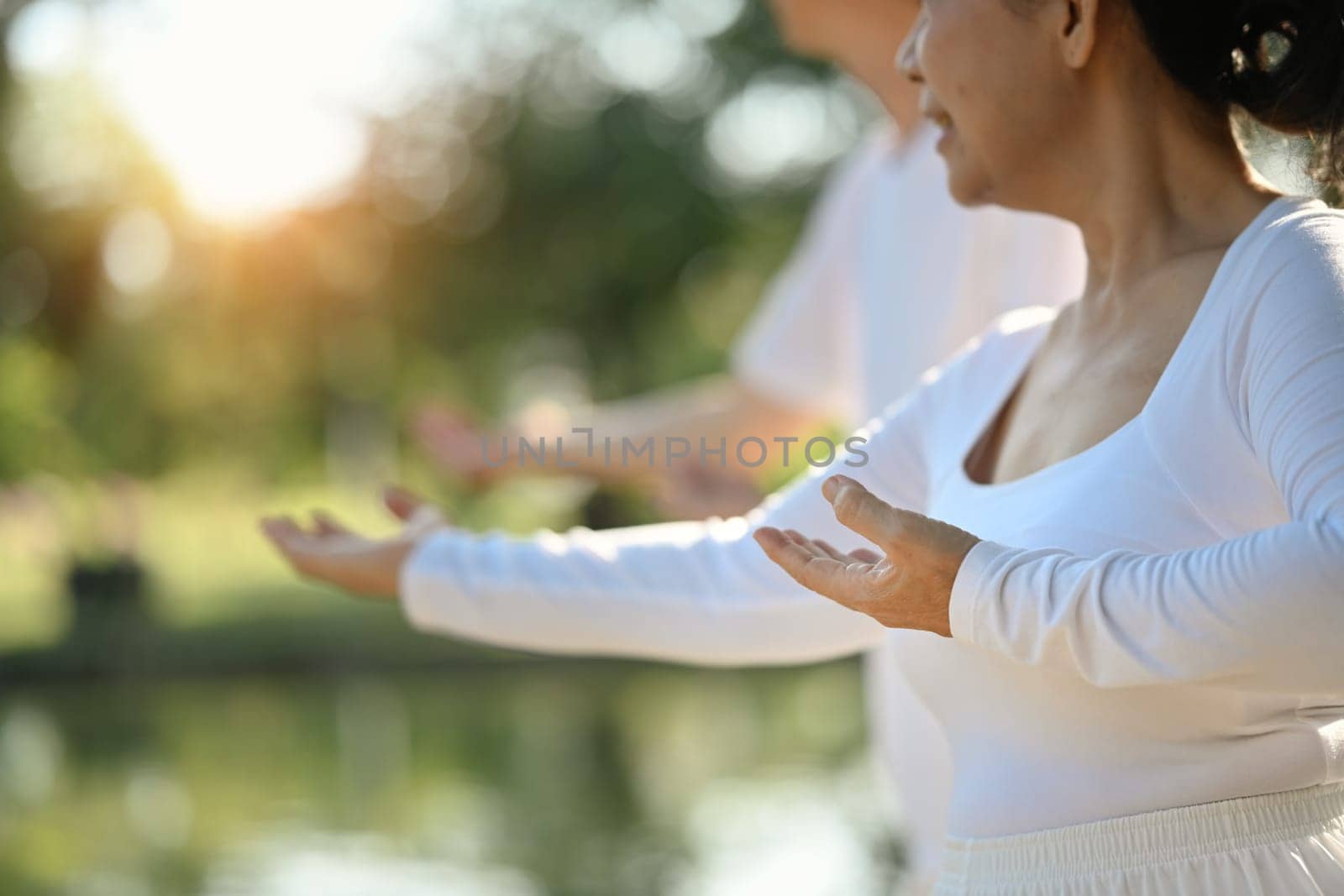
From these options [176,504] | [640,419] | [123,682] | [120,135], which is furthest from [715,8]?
[176,504]

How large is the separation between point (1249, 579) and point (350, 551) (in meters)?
0.87

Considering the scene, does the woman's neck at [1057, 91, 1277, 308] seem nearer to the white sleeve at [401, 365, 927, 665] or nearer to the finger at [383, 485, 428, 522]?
the white sleeve at [401, 365, 927, 665]

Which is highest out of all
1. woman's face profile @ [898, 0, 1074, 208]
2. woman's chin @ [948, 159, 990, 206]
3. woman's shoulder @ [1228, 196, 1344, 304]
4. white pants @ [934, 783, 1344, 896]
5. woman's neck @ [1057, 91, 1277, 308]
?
woman's face profile @ [898, 0, 1074, 208]

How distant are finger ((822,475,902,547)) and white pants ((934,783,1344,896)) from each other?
266mm

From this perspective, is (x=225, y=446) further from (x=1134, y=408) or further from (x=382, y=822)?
(x=1134, y=408)

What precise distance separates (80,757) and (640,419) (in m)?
5.08

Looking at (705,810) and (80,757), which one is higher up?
(80,757)

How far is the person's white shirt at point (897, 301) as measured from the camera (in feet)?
5.50

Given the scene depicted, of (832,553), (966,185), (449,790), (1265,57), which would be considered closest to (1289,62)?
(1265,57)

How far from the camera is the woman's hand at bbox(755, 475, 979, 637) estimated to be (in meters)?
0.89

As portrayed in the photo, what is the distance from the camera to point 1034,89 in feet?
3.58

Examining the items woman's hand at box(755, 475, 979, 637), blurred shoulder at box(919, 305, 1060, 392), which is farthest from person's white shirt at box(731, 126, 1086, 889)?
woman's hand at box(755, 475, 979, 637)

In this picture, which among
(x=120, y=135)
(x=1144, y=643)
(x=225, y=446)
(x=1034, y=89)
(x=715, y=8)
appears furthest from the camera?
(x=225, y=446)

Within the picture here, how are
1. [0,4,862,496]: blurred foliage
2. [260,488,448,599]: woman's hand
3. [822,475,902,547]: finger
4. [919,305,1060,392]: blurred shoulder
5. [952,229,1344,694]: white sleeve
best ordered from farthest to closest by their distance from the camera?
A: [0,4,862,496]: blurred foliage < [260,488,448,599]: woman's hand < [919,305,1060,392]: blurred shoulder < [822,475,902,547]: finger < [952,229,1344,694]: white sleeve
